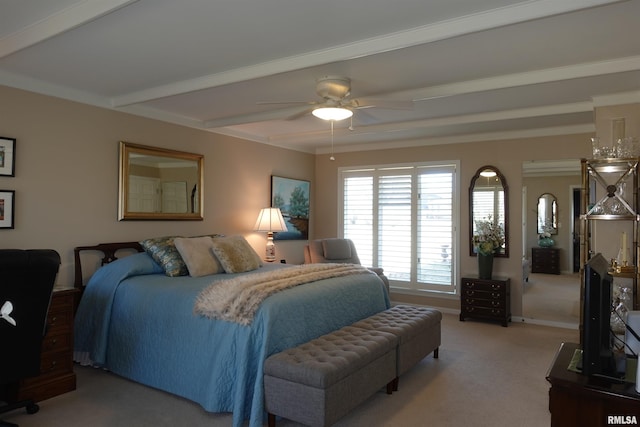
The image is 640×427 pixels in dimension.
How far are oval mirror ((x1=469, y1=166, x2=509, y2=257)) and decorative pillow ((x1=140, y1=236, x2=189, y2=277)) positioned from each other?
3.93 metres

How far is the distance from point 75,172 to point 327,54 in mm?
2653

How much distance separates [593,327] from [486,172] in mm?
4479

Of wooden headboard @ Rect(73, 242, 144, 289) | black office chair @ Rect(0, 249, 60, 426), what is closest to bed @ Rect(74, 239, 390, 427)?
wooden headboard @ Rect(73, 242, 144, 289)

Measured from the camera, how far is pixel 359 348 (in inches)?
118

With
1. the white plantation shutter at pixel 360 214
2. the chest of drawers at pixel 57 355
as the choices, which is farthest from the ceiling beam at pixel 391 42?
the white plantation shutter at pixel 360 214

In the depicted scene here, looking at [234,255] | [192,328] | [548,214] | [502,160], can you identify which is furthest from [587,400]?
[548,214]

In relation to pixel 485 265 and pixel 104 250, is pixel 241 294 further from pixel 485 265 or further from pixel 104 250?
pixel 485 265

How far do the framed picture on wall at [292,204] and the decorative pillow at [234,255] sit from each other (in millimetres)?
1852

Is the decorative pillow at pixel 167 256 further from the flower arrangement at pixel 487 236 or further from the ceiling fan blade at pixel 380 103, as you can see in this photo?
the flower arrangement at pixel 487 236

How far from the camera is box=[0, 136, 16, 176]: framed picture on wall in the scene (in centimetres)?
355

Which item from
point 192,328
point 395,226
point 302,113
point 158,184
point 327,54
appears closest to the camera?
point 327,54

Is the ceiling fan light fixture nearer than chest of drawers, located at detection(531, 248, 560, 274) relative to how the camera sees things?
Yes

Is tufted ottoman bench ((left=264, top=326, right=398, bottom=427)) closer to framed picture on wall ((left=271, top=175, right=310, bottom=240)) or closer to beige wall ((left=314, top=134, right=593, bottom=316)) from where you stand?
beige wall ((left=314, top=134, right=593, bottom=316))

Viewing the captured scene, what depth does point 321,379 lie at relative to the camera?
2.56 m
